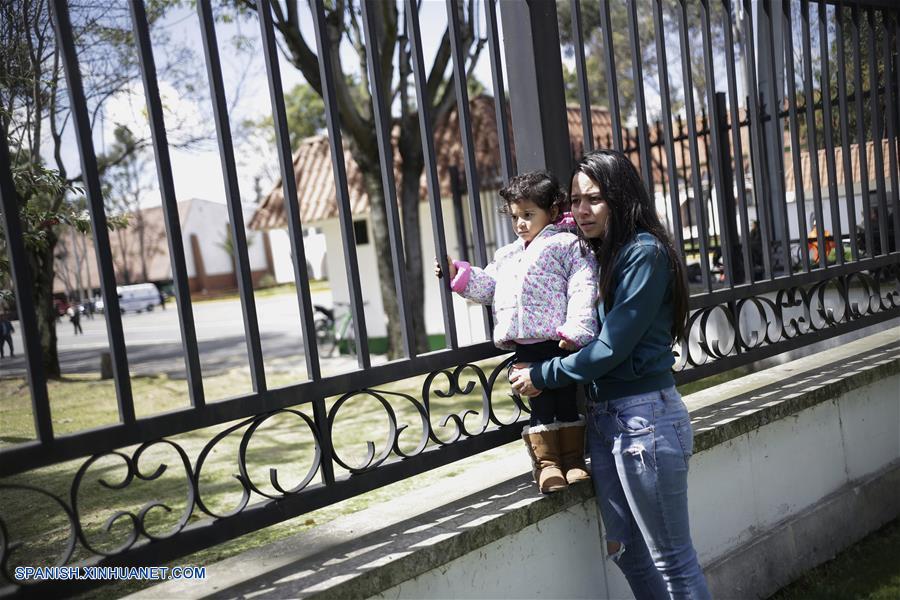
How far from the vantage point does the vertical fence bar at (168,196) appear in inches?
83.1

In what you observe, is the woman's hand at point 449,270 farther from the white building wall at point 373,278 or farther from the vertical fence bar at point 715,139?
the white building wall at point 373,278

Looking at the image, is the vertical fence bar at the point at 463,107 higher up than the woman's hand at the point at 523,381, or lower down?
higher up

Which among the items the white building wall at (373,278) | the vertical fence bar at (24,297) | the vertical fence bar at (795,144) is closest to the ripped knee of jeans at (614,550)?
the vertical fence bar at (24,297)

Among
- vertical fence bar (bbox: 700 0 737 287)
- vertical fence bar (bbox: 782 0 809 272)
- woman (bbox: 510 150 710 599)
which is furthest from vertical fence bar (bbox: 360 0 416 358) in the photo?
vertical fence bar (bbox: 782 0 809 272)

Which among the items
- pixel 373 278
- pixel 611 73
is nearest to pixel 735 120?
pixel 611 73

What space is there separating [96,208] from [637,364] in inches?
62.0

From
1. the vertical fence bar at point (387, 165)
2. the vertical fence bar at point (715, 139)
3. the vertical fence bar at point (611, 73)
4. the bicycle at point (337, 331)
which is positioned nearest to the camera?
the vertical fence bar at point (387, 165)

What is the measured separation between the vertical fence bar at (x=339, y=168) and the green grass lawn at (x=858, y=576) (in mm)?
2237

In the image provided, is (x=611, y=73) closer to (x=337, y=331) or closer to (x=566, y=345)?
(x=566, y=345)

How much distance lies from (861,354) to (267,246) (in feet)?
225

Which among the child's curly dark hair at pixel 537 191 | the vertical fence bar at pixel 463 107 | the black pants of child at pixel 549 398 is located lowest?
the black pants of child at pixel 549 398

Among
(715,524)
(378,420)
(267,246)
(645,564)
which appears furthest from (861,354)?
(267,246)

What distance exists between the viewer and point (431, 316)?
1697cm

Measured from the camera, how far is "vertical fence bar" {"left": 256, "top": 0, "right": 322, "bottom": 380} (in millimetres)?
2320
